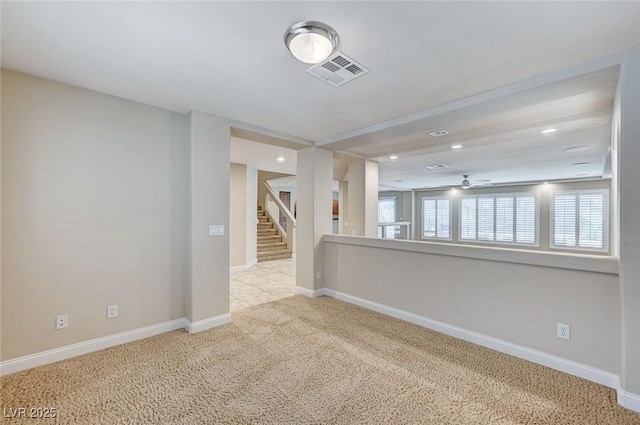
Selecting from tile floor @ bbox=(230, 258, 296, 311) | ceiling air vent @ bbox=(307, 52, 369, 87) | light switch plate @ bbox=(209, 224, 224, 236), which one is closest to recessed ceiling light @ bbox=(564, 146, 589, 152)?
ceiling air vent @ bbox=(307, 52, 369, 87)

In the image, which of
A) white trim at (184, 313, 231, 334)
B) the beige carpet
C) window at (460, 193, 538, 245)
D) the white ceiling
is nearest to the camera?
the white ceiling

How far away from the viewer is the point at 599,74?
2047 millimetres

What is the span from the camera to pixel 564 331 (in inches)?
91.4

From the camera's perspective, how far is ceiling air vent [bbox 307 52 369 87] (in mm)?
2018

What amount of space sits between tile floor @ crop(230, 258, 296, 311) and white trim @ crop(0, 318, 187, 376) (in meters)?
0.94

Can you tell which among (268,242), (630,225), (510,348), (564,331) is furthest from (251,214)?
(630,225)

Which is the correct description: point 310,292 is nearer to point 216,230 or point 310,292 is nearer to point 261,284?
point 261,284

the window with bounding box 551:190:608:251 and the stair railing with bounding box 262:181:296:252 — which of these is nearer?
the window with bounding box 551:190:608:251

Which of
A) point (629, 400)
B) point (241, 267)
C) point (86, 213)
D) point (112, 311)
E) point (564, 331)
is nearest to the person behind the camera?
point (629, 400)

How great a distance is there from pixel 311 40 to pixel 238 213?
502 centimetres

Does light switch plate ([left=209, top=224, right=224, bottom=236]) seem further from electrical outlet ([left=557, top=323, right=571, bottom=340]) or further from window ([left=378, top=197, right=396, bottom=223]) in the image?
window ([left=378, top=197, right=396, bottom=223])

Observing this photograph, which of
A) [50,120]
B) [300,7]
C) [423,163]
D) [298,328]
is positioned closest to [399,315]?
[298,328]

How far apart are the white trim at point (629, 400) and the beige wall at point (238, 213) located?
19.1ft

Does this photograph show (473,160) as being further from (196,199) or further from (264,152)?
(196,199)
